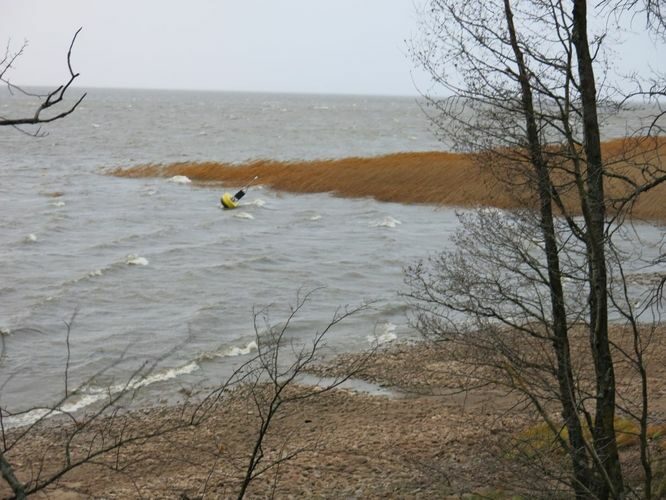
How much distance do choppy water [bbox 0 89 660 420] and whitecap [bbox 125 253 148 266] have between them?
57mm

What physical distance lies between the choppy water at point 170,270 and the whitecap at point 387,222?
0.10 metres

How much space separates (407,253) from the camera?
78.1ft

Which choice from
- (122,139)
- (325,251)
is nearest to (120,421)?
(325,251)

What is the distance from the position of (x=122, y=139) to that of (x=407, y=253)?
151ft

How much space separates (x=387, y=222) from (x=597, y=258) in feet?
74.5

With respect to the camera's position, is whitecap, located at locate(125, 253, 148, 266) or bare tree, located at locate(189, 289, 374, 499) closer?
bare tree, located at locate(189, 289, 374, 499)

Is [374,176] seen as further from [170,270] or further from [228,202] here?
[170,270]

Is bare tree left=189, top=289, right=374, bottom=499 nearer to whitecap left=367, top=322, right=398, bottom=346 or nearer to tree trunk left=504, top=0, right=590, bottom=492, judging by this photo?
whitecap left=367, top=322, right=398, bottom=346

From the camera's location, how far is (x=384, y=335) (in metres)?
15.7

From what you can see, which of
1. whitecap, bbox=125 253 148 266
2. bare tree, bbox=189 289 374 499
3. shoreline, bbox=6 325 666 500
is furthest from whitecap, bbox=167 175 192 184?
shoreline, bbox=6 325 666 500

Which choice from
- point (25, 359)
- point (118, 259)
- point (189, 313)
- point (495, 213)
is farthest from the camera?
point (118, 259)

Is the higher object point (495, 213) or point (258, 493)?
point (495, 213)

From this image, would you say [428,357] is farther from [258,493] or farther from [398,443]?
[258,493]

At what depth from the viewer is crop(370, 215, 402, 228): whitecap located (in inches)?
1117
